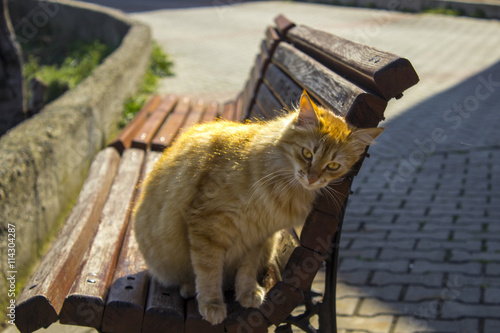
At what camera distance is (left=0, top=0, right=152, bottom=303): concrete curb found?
3.73m

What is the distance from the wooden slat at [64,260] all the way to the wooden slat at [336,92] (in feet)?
5.23

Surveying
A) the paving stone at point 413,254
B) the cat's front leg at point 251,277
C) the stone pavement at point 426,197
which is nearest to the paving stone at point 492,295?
the stone pavement at point 426,197

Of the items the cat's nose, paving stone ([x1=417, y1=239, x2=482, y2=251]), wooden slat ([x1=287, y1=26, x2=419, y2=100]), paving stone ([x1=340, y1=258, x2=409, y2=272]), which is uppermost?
wooden slat ([x1=287, y1=26, x2=419, y2=100])

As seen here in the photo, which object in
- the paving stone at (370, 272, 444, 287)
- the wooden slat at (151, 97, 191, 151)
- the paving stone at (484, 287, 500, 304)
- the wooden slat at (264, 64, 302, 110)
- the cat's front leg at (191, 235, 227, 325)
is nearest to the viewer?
the cat's front leg at (191, 235, 227, 325)

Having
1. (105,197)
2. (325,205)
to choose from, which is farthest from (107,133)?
(325,205)

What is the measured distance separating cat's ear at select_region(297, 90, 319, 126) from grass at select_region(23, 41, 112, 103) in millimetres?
6534

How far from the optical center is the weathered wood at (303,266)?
2424 mm

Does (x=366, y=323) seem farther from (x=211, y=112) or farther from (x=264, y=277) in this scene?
(x=211, y=112)

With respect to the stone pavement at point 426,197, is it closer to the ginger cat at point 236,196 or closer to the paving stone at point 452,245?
the paving stone at point 452,245

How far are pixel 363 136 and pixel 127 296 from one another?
1323mm

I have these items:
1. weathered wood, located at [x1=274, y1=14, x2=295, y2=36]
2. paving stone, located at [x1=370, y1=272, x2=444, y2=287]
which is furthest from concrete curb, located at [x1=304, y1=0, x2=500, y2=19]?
paving stone, located at [x1=370, y1=272, x2=444, y2=287]

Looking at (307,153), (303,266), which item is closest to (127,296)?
(303,266)

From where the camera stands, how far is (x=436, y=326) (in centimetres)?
350

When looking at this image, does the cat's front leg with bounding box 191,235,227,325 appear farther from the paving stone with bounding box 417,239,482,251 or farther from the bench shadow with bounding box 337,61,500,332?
the paving stone with bounding box 417,239,482,251
